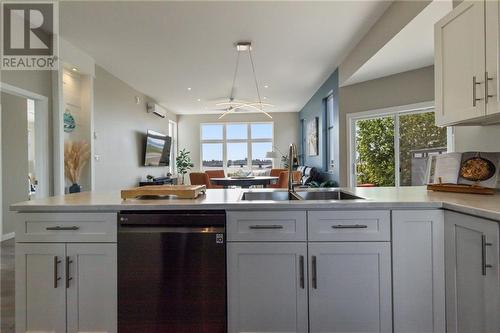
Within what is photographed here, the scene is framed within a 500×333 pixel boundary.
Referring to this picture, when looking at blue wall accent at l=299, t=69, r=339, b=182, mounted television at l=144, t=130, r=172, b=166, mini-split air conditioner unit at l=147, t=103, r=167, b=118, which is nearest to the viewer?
blue wall accent at l=299, t=69, r=339, b=182

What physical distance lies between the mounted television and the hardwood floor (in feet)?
11.5

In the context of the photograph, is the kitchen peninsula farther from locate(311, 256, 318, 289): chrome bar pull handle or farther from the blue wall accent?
the blue wall accent

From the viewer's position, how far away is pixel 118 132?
5691 mm

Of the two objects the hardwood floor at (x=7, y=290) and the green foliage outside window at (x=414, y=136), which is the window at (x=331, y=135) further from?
the hardwood floor at (x=7, y=290)

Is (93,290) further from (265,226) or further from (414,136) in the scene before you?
(414,136)

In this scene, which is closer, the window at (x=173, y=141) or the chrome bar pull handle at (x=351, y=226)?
the chrome bar pull handle at (x=351, y=226)

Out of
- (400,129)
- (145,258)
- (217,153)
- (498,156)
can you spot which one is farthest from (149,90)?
(498,156)

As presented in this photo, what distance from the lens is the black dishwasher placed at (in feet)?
5.09

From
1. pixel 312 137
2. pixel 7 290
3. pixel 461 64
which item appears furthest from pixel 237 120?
pixel 461 64

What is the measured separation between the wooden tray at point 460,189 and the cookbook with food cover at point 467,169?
6 cm

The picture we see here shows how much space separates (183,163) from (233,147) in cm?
185

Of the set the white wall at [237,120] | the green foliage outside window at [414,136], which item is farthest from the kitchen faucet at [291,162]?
the white wall at [237,120]

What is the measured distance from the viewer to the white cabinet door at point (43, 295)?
157 cm

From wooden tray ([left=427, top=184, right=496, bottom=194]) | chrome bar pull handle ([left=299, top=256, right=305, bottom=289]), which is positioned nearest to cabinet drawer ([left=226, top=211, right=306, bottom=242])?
chrome bar pull handle ([left=299, top=256, right=305, bottom=289])
